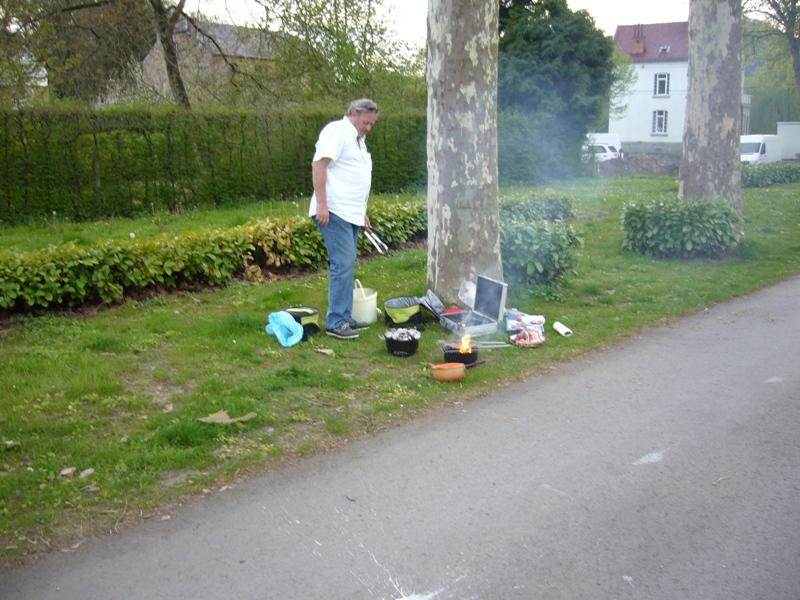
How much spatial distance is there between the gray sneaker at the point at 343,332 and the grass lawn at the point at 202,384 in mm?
117

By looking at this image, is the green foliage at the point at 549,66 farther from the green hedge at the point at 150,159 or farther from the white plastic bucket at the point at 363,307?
the white plastic bucket at the point at 363,307

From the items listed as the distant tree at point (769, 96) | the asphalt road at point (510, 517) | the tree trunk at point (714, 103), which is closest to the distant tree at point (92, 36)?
the tree trunk at point (714, 103)

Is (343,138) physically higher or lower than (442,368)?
higher

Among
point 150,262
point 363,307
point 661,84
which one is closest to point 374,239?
point 363,307

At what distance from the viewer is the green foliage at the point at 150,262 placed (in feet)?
25.9

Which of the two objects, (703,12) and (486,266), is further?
(703,12)

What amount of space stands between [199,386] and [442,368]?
6.19 ft

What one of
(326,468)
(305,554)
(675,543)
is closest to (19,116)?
(326,468)

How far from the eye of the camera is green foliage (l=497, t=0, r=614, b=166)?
81.3ft

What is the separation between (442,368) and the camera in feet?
21.2

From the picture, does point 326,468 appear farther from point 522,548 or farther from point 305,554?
point 522,548

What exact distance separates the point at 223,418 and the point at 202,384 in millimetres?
846

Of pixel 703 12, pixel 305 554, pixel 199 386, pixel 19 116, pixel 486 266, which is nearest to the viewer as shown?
pixel 305 554

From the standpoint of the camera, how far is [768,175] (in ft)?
88.0
